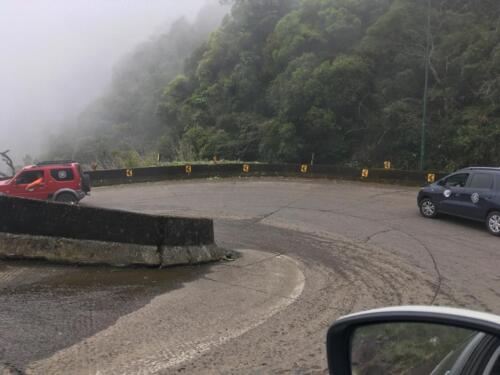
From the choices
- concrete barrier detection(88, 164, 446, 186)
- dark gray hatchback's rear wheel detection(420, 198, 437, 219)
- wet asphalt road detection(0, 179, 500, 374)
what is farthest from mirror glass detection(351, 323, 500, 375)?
concrete barrier detection(88, 164, 446, 186)

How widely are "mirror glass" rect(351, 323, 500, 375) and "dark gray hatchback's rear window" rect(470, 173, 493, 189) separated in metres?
12.8

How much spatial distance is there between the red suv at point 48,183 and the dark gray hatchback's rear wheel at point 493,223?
14.5 m

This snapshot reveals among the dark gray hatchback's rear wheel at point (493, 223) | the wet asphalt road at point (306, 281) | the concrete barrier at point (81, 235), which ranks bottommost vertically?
the wet asphalt road at point (306, 281)

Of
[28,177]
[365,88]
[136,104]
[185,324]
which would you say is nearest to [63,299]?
[185,324]

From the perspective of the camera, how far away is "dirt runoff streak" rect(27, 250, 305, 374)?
5.33 metres

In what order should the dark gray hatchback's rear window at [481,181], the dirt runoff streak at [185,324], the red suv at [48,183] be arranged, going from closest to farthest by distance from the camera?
the dirt runoff streak at [185,324], the dark gray hatchback's rear window at [481,181], the red suv at [48,183]

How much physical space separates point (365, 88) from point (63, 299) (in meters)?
28.4

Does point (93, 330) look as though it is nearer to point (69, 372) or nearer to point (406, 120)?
point (69, 372)

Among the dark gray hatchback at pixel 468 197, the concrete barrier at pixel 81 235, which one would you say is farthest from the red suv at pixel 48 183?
the dark gray hatchback at pixel 468 197

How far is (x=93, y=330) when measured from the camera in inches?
241

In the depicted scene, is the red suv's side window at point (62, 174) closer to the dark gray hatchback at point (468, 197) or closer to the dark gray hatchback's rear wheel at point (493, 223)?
the dark gray hatchback at point (468, 197)

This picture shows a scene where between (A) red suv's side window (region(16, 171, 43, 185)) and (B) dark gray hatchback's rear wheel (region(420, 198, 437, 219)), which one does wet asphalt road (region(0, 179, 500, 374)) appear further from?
(A) red suv's side window (region(16, 171, 43, 185))

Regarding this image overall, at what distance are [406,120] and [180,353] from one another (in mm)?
26539

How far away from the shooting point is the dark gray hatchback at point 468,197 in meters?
13.5
